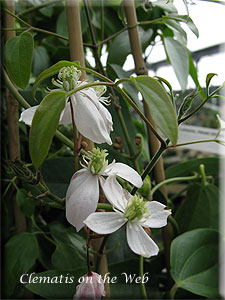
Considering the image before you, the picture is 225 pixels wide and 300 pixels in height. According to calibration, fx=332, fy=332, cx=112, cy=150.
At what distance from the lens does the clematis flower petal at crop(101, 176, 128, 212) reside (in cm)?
18

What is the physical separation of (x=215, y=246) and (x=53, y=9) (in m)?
0.35

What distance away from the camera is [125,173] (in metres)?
0.19

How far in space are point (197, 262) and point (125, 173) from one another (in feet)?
0.58

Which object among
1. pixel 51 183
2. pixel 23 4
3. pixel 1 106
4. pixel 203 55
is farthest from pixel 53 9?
pixel 203 55

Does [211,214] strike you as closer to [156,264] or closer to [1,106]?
[156,264]

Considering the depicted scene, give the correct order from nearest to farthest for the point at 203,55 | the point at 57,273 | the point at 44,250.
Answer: the point at 57,273, the point at 44,250, the point at 203,55

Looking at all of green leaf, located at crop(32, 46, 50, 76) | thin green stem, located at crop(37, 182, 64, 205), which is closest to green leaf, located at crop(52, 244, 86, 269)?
thin green stem, located at crop(37, 182, 64, 205)

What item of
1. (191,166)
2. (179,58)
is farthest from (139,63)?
(191,166)

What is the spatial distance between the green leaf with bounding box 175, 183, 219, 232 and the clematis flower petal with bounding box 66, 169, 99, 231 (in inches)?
8.9

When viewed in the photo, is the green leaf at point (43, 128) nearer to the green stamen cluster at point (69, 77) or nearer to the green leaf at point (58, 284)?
the green stamen cluster at point (69, 77)

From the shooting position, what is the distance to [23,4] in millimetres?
420

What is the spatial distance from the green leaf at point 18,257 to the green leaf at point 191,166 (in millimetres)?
183

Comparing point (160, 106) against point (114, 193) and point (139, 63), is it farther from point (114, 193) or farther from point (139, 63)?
point (139, 63)

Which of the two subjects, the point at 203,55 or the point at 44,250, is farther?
the point at 203,55
